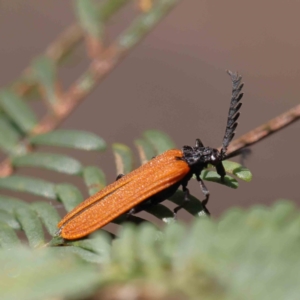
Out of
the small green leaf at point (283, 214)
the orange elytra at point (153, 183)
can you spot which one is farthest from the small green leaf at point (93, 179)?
the small green leaf at point (283, 214)

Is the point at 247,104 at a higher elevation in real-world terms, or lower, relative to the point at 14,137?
higher

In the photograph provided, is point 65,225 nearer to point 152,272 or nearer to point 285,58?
point 152,272

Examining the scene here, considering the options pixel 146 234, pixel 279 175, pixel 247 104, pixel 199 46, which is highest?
pixel 199 46

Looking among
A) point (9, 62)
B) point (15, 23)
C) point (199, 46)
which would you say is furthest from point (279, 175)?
point (15, 23)

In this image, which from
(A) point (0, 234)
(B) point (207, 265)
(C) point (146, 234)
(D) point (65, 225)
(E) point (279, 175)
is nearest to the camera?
(B) point (207, 265)

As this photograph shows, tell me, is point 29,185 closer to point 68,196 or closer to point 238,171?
point 68,196

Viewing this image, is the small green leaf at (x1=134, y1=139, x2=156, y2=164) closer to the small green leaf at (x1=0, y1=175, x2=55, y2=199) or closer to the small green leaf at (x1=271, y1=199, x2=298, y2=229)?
the small green leaf at (x1=0, y1=175, x2=55, y2=199)

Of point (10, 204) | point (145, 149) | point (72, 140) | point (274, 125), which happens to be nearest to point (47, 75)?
point (72, 140)

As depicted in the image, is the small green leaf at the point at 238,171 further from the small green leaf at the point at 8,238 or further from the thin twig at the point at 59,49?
the thin twig at the point at 59,49
